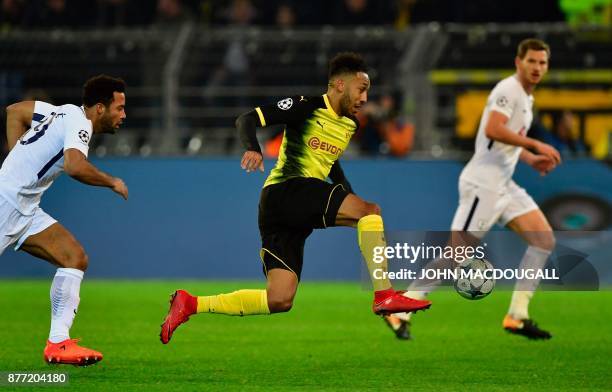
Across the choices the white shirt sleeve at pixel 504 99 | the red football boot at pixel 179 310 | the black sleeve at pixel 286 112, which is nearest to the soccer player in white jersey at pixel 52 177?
the red football boot at pixel 179 310

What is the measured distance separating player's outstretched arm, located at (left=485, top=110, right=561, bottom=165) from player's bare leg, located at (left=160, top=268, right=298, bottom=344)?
2594 millimetres

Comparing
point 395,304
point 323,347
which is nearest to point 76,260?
point 395,304

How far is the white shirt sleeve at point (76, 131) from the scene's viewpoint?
8.12 metres

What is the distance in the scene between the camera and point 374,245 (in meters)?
8.12

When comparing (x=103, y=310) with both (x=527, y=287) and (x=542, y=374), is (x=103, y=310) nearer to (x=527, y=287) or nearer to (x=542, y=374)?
(x=527, y=287)

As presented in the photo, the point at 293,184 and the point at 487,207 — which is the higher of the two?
the point at 487,207

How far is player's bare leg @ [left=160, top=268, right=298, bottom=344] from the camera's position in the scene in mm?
8617

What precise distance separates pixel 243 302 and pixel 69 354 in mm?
1231

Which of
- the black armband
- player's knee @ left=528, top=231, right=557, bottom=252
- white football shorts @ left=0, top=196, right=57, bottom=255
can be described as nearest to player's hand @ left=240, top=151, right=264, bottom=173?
the black armband

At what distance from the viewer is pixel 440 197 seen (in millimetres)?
16375

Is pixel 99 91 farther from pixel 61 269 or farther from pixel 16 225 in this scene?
pixel 61 269

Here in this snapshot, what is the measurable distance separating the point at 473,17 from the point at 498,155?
937 cm

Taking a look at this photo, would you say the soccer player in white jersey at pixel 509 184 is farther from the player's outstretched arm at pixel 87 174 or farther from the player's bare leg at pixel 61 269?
the player's outstretched arm at pixel 87 174

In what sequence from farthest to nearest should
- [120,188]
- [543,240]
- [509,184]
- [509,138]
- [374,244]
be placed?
[509,184] → [543,240] → [509,138] → [374,244] → [120,188]
